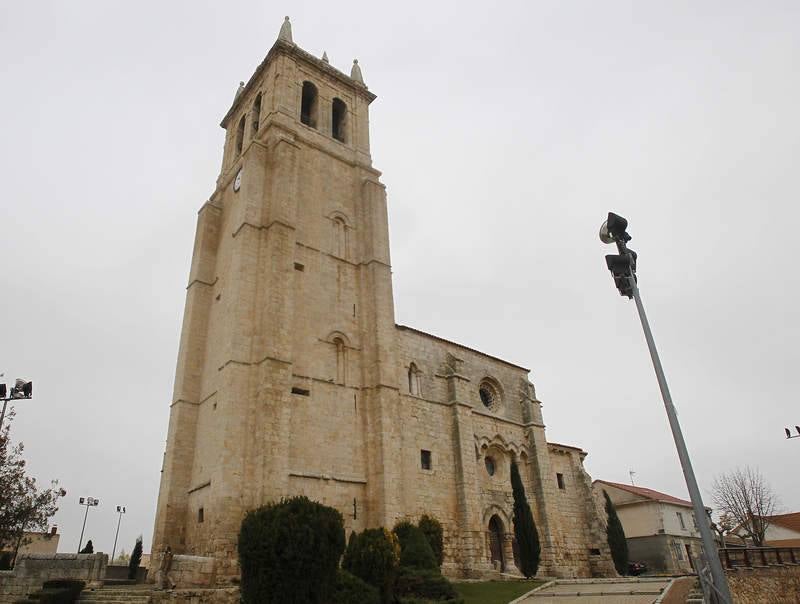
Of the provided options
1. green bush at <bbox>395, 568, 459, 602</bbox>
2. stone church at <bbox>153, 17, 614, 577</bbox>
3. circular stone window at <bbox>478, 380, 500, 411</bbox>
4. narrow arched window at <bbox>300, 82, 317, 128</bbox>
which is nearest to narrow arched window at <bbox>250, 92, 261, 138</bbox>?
stone church at <bbox>153, 17, 614, 577</bbox>

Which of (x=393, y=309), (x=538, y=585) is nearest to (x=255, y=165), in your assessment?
(x=393, y=309)

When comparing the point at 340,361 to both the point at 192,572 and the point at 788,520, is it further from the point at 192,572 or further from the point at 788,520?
the point at 788,520

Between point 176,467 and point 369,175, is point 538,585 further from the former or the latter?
point 369,175

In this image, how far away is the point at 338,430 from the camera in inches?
810

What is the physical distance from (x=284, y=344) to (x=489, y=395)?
1314cm

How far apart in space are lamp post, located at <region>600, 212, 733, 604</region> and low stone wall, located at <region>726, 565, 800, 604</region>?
1704cm

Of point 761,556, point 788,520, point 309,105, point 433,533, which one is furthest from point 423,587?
point 788,520

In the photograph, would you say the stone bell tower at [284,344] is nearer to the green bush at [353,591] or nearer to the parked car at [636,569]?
the green bush at [353,591]

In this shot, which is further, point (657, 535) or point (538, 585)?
point (657, 535)

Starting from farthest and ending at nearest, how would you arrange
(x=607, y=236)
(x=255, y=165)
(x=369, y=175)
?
1. (x=369, y=175)
2. (x=255, y=165)
3. (x=607, y=236)

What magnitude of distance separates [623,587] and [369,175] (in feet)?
67.9

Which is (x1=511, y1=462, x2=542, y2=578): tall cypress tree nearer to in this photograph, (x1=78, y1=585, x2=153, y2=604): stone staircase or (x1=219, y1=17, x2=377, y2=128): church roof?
(x1=78, y1=585, x2=153, y2=604): stone staircase

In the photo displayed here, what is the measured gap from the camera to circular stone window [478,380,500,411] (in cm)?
2830

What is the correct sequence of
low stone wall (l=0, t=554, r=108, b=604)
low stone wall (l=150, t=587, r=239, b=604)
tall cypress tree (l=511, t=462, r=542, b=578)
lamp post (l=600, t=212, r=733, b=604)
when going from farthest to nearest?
tall cypress tree (l=511, t=462, r=542, b=578), low stone wall (l=0, t=554, r=108, b=604), low stone wall (l=150, t=587, r=239, b=604), lamp post (l=600, t=212, r=733, b=604)
